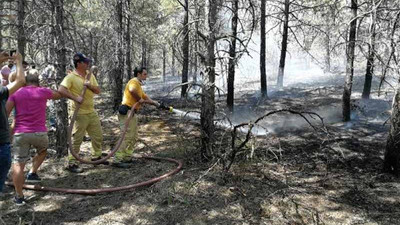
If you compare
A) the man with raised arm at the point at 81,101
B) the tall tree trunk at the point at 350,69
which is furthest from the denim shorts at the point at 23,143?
the tall tree trunk at the point at 350,69

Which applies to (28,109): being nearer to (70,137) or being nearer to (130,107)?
(70,137)

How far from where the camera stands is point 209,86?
565cm

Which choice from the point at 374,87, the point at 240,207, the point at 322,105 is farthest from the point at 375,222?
the point at 374,87

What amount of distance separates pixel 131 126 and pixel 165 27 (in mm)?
17577

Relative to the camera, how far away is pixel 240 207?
443 centimetres

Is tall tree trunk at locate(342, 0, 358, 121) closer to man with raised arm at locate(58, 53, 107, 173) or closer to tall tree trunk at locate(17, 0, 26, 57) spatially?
man with raised arm at locate(58, 53, 107, 173)

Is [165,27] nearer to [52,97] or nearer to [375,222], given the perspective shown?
[52,97]

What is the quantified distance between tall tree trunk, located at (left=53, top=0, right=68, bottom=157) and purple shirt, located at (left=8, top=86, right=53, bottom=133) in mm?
1705

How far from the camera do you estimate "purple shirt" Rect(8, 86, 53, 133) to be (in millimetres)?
4453

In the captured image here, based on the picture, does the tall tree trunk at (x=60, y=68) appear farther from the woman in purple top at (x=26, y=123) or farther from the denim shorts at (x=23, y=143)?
the denim shorts at (x=23, y=143)

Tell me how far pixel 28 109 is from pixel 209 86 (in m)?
2.75

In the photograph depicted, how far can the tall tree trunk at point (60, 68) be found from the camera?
612 centimetres

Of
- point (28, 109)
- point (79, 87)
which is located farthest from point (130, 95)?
point (28, 109)

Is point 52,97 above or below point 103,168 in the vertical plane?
above
